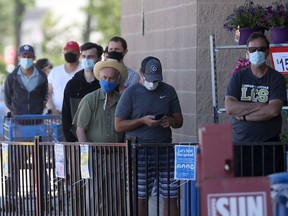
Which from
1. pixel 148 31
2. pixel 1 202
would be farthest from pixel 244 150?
pixel 148 31

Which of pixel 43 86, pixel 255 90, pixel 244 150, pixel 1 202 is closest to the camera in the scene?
pixel 244 150

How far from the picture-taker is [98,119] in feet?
32.7

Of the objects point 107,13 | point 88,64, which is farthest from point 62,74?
point 107,13

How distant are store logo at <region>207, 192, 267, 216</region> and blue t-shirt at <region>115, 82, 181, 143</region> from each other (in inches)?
136

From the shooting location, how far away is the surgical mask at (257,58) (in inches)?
358

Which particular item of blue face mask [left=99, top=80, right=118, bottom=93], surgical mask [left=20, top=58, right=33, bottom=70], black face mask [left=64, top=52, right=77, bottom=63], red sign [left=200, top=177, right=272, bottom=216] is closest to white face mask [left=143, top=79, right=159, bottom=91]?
blue face mask [left=99, top=80, right=118, bottom=93]

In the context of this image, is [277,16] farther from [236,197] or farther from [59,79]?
[236,197]

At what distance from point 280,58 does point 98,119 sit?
2.06 meters

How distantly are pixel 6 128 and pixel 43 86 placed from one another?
1.14m

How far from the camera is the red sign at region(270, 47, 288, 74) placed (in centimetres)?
1003

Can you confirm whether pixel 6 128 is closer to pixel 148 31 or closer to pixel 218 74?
pixel 148 31

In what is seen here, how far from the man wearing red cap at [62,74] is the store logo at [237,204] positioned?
7.66 meters

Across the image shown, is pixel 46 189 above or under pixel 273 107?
under

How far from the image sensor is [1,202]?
11016 millimetres
